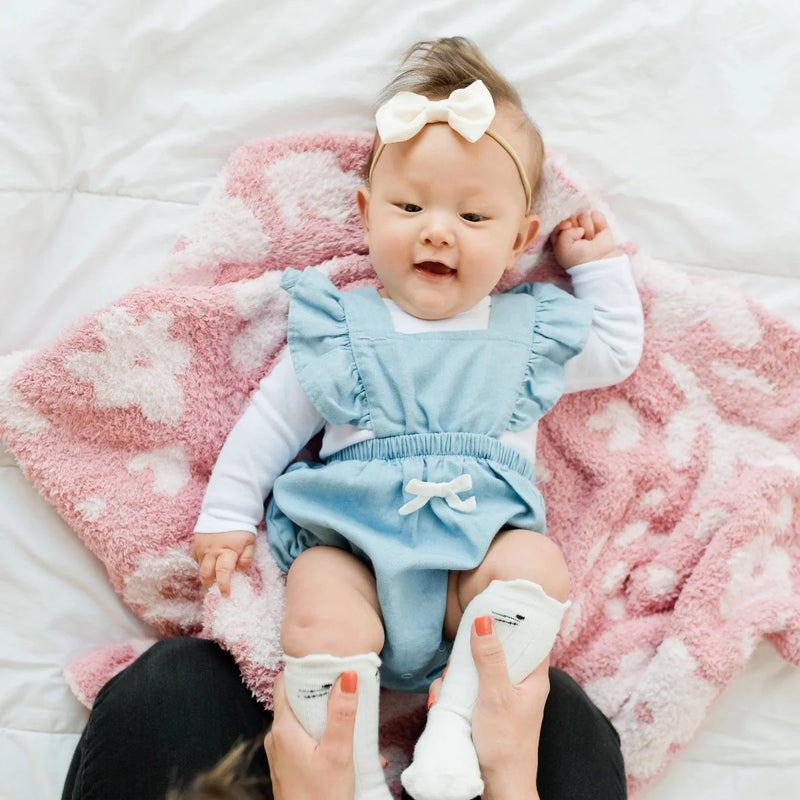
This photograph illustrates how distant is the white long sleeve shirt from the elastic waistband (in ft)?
0.06

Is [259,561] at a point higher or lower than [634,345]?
lower

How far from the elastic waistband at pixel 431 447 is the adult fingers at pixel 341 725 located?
284mm

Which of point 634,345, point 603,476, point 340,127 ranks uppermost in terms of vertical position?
Answer: point 340,127

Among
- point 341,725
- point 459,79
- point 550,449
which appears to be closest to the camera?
point 341,725

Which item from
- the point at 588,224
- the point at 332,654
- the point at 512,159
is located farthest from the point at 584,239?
the point at 332,654

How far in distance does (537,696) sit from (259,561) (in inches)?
15.0

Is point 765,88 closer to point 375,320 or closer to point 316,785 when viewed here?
point 375,320

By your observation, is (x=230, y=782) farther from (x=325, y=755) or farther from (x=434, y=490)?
(x=434, y=490)

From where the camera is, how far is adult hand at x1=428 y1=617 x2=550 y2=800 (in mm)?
933

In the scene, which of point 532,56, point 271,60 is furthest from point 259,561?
point 532,56

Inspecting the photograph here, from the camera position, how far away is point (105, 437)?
3.73ft

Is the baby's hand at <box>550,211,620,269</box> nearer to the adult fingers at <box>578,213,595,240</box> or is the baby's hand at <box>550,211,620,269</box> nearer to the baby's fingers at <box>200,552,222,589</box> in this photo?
the adult fingers at <box>578,213,595,240</box>

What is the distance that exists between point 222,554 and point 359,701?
0.25m

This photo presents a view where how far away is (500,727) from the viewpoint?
936 millimetres
